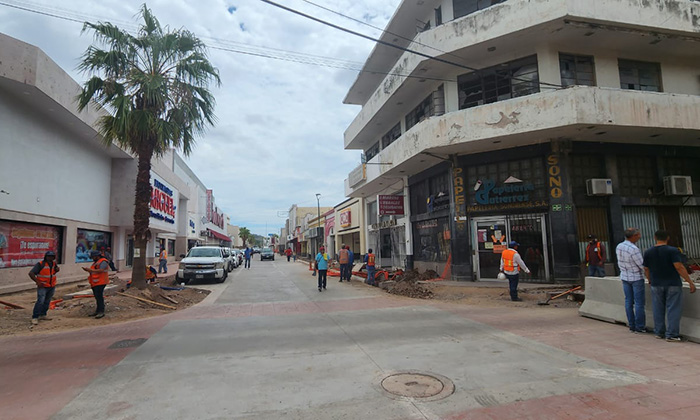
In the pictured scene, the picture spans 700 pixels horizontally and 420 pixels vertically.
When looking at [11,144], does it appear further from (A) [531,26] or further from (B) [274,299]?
(A) [531,26]

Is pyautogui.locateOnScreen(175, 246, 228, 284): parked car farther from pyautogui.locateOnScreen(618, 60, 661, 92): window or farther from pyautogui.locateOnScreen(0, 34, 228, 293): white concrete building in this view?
pyautogui.locateOnScreen(618, 60, 661, 92): window

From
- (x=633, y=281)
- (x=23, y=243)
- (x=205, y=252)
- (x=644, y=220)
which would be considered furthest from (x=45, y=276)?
(x=644, y=220)

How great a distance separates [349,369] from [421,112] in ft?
50.6

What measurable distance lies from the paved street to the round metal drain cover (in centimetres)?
5

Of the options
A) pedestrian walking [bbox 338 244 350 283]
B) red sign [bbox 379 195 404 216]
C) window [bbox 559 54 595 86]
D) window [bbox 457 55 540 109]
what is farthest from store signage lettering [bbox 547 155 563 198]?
pedestrian walking [bbox 338 244 350 283]

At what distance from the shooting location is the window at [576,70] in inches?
545

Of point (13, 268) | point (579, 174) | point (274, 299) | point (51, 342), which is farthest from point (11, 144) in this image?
point (579, 174)

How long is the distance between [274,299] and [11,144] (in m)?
10.5

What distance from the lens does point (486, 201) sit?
1492 cm

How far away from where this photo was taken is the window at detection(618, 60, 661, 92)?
1448 cm

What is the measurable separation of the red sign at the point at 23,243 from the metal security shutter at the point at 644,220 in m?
22.4

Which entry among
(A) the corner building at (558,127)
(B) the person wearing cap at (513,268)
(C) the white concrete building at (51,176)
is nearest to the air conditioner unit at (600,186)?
(A) the corner building at (558,127)

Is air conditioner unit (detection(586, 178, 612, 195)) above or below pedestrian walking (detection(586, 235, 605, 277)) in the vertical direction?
above

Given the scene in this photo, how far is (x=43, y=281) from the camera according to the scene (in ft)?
29.1
